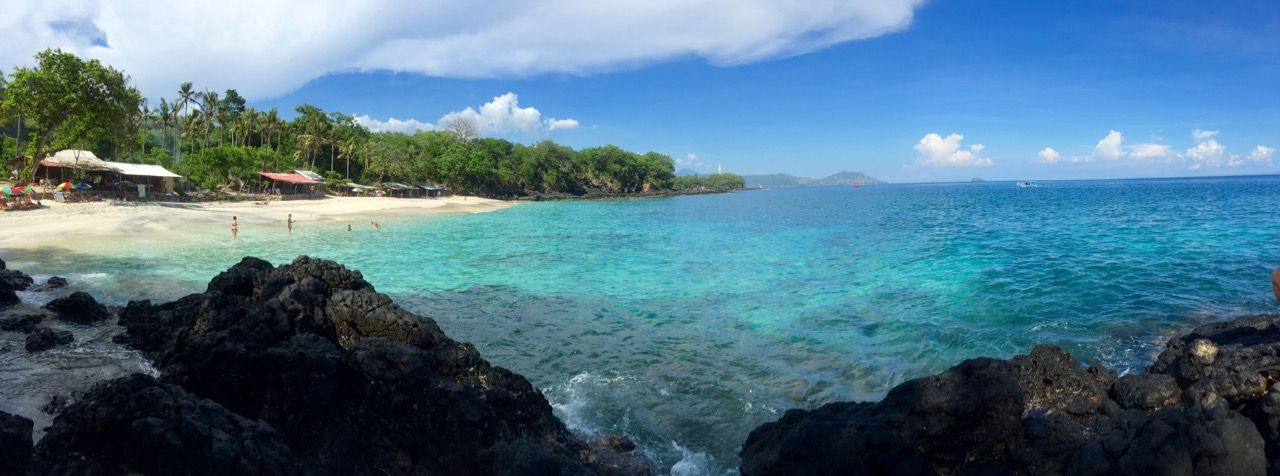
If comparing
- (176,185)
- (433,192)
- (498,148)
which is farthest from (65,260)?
(498,148)

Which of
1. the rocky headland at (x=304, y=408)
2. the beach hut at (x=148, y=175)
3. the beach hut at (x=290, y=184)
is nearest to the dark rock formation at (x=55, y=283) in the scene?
the rocky headland at (x=304, y=408)

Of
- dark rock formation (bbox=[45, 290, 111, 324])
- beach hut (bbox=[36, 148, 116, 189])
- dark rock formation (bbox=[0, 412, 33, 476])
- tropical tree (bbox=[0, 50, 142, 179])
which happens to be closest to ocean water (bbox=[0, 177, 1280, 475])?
dark rock formation (bbox=[45, 290, 111, 324])

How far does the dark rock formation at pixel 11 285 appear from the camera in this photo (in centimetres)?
1302

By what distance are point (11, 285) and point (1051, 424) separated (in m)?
19.6

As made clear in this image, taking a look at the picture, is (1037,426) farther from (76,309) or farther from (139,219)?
(139,219)

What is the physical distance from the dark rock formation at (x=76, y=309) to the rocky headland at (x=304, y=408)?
785mm

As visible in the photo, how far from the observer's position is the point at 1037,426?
6398mm

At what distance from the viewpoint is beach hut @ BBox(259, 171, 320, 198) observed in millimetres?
61156

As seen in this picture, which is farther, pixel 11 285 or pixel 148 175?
pixel 148 175

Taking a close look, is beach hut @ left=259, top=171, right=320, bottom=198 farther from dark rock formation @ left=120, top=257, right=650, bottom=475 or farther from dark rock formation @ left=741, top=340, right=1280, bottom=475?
dark rock formation @ left=741, top=340, right=1280, bottom=475

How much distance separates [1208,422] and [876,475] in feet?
9.49

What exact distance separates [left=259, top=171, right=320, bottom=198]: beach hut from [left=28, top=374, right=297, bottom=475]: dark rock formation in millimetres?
60799

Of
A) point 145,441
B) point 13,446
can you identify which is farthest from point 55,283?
point 145,441

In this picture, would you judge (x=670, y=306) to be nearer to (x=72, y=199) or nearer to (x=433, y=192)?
(x=72, y=199)
